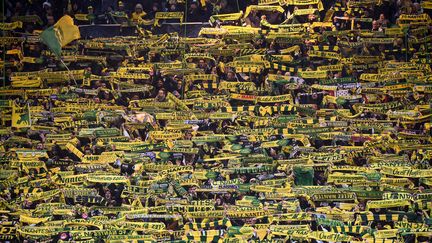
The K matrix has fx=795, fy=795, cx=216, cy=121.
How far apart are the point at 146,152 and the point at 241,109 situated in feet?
1.97

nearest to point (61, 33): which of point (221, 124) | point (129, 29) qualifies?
point (129, 29)

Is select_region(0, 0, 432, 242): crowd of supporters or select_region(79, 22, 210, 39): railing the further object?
select_region(79, 22, 210, 39): railing

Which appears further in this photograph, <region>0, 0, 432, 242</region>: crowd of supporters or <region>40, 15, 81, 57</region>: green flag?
<region>40, 15, 81, 57</region>: green flag

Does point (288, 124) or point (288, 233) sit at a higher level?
point (288, 124)

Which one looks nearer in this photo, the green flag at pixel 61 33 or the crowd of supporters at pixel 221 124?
the crowd of supporters at pixel 221 124

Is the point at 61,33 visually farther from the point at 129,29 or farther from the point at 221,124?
the point at 221,124

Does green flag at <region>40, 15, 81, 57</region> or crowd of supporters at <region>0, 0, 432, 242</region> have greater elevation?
green flag at <region>40, 15, 81, 57</region>

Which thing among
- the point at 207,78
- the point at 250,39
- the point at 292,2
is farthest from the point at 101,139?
the point at 292,2

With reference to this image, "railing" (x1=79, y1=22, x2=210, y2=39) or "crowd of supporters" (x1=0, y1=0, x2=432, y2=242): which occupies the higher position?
"railing" (x1=79, y1=22, x2=210, y2=39)

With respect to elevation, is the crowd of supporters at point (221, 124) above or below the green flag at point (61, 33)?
below

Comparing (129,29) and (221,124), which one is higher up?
(129,29)

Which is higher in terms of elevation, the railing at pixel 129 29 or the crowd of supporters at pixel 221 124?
the railing at pixel 129 29

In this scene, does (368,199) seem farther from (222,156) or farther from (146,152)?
(146,152)

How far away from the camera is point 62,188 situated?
4574 millimetres
